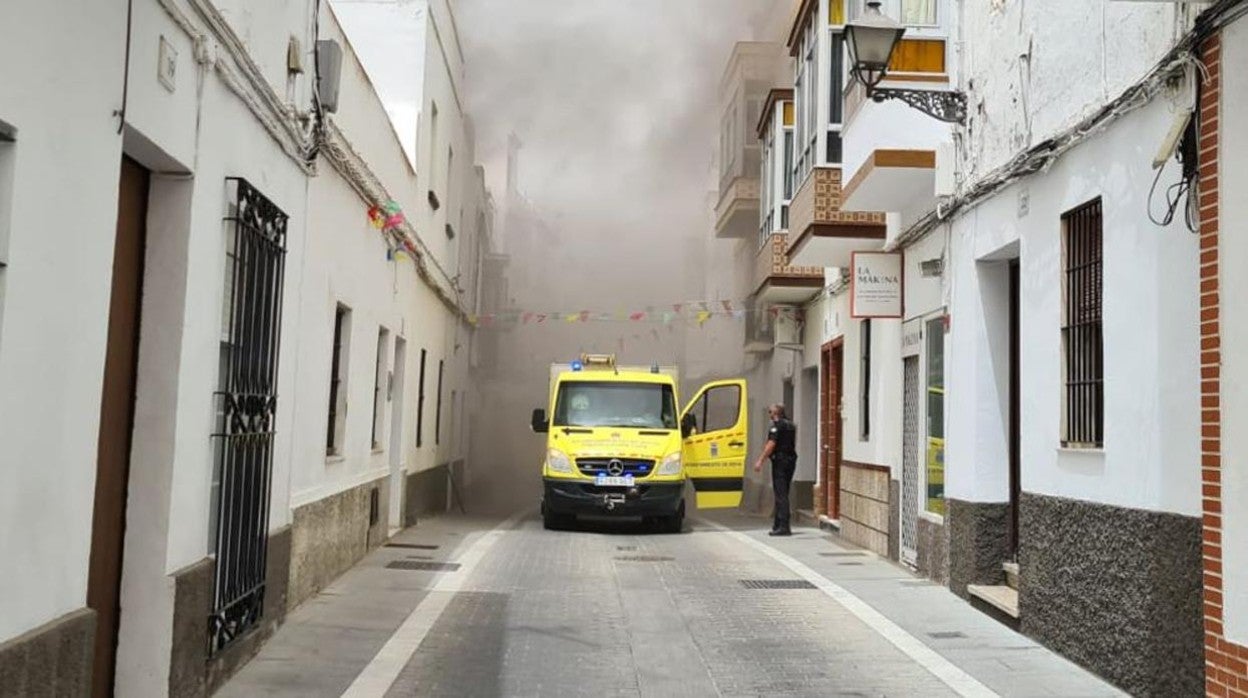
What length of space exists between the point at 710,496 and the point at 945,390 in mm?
6478

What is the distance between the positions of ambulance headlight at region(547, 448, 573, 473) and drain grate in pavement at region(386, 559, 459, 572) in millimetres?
4426

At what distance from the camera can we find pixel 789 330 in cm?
1958

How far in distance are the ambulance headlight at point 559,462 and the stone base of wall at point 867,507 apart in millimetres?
3713

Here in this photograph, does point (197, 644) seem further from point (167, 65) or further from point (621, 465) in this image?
point (621, 465)

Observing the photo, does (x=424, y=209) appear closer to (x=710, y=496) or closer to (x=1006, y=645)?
(x=710, y=496)

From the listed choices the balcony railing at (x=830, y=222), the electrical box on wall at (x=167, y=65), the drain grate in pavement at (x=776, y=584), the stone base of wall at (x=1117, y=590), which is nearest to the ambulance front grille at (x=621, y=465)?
the balcony railing at (x=830, y=222)

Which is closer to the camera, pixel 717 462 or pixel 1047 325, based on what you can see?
pixel 1047 325

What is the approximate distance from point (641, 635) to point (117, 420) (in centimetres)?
395

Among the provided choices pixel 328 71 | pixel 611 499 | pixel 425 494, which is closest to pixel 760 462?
pixel 611 499

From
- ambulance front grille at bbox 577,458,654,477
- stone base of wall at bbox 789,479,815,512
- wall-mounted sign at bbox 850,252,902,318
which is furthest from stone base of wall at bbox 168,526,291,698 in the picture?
stone base of wall at bbox 789,479,815,512

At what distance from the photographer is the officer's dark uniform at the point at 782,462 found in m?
15.7

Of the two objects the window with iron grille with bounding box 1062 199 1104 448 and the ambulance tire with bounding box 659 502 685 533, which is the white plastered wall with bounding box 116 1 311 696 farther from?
the ambulance tire with bounding box 659 502 685 533

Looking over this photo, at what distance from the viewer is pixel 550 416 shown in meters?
17.1

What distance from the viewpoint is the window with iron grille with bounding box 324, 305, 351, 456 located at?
10.5m
